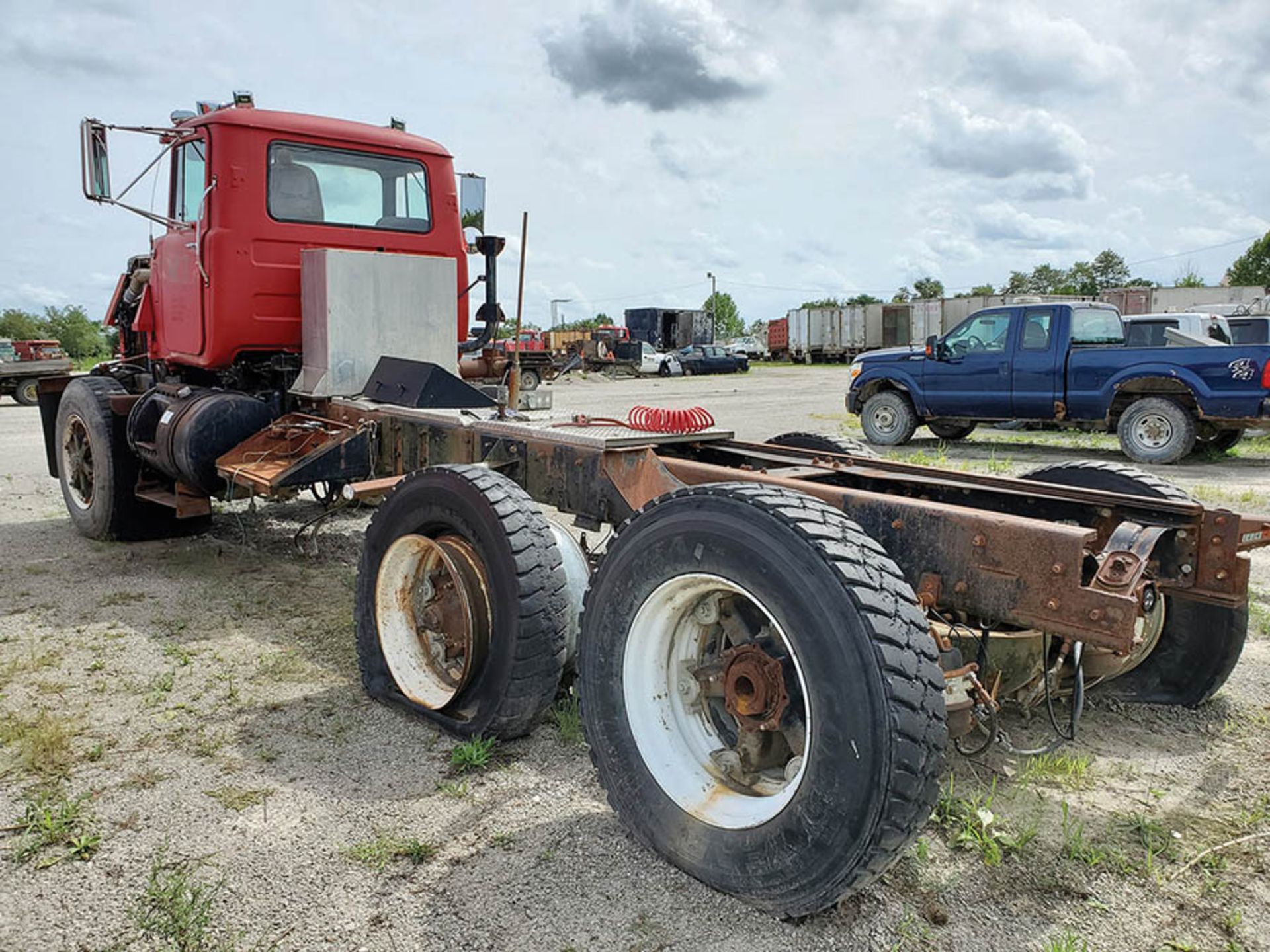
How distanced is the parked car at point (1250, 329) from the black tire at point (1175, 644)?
1275 centimetres

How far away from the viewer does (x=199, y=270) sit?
236 inches

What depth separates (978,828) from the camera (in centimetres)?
302

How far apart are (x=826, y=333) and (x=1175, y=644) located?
42814mm

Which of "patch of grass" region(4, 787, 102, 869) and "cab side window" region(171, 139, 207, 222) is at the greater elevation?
"cab side window" region(171, 139, 207, 222)

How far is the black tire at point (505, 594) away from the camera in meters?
3.38

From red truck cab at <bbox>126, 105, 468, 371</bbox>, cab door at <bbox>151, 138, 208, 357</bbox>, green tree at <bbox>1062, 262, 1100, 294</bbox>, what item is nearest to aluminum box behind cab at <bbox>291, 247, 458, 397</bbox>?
red truck cab at <bbox>126, 105, 468, 371</bbox>

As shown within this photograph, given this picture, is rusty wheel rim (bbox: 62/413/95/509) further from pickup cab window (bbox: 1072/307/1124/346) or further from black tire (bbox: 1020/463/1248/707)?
pickup cab window (bbox: 1072/307/1124/346)

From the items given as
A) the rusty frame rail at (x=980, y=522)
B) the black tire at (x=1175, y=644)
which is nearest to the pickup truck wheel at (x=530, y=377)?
the rusty frame rail at (x=980, y=522)

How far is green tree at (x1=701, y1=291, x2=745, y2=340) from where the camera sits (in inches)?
3071

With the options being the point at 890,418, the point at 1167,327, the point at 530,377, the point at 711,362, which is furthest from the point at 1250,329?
the point at 711,362

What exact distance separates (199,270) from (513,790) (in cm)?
417

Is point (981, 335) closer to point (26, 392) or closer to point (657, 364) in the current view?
point (26, 392)

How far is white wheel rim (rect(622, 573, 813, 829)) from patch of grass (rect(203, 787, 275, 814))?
133 centimetres

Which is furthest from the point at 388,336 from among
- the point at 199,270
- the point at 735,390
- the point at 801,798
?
the point at 735,390
